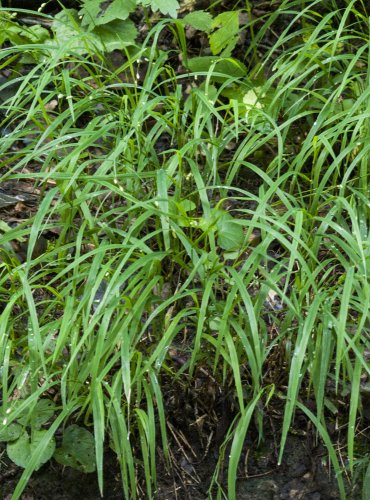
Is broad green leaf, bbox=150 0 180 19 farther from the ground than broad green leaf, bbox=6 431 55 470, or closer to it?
farther from the ground

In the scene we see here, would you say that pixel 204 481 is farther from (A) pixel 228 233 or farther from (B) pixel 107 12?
(B) pixel 107 12

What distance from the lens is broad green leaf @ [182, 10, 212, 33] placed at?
3119 millimetres

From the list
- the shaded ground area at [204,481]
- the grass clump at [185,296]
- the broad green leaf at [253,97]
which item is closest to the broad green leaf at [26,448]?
the grass clump at [185,296]

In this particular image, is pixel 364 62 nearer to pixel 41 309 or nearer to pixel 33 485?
pixel 41 309

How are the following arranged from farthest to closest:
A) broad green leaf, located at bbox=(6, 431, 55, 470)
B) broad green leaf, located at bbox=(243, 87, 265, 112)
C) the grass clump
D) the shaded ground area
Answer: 1. broad green leaf, located at bbox=(243, 87, 265, 112)
2. the shaded ground area
3. broad green leaf, located at bbox=(6, 431, 55, 470)
4. the grass clump

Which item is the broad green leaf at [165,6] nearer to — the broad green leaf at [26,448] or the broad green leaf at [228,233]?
the broad green leaf at [228,233]

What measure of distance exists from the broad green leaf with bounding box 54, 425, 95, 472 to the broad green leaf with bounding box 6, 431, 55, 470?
5 cm

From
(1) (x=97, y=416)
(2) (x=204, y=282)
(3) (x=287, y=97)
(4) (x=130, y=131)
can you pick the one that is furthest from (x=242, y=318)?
(3) (x=287, y=97)

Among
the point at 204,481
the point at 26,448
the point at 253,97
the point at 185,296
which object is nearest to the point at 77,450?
the point at 26,448

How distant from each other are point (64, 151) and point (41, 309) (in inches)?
23.5

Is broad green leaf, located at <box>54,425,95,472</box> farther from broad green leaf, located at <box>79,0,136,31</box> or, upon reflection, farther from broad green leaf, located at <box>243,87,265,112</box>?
broad green leaf, located at <box>79,0,136,31</box>

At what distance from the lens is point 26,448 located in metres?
2.41

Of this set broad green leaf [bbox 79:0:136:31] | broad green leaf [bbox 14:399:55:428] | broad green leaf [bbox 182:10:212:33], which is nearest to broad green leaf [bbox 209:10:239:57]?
broad green leaf [bbox 182:10:212:33]

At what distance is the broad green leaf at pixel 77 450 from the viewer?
2.45 metres
